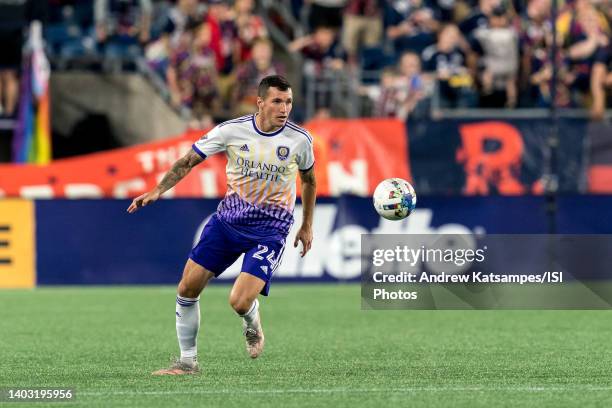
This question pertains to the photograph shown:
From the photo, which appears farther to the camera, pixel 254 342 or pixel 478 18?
pixel 478 18

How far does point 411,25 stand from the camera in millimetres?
23672

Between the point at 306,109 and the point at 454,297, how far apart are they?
10.0 m

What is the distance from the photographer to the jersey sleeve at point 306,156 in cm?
997

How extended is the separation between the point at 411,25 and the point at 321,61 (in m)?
1.72

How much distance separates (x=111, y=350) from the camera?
11.5 m

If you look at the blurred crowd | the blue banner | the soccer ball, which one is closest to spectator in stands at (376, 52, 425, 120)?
the blurred crowd

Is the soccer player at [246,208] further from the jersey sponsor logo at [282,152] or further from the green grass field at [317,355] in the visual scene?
the green grass field at [317,355]

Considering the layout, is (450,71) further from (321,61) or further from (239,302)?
(239,302)

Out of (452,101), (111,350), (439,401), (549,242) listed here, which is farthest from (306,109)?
(439,401)

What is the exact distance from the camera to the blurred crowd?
2169 centimetres

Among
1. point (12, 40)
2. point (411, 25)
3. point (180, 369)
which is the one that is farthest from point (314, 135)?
point (180, 369)

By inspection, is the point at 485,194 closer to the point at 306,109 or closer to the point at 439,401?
the point at 306,109

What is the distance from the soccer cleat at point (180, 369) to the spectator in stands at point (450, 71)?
12861 millimetres

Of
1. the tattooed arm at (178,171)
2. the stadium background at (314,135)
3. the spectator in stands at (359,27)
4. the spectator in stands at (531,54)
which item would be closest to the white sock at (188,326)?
the tattooed arm at (178,171)
